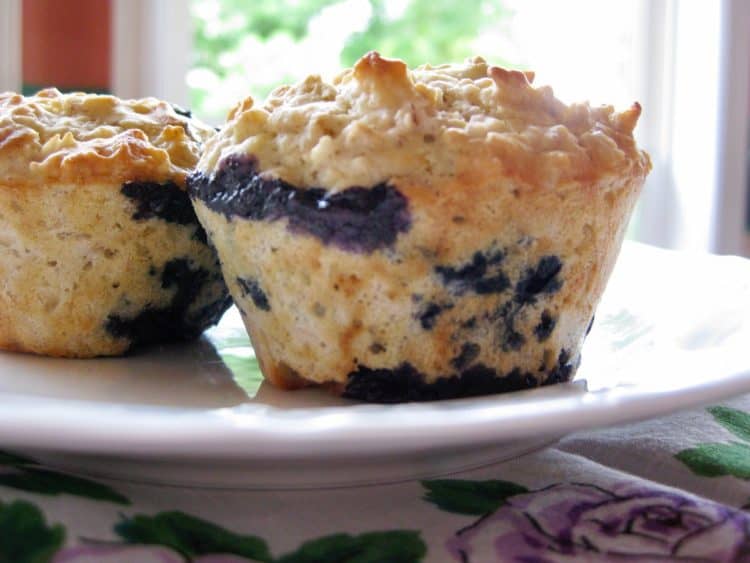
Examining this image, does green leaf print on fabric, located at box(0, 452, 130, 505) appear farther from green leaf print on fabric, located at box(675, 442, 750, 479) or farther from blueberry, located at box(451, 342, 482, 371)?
green leaf print on fabric, located at box(675, 442, 750, 479)

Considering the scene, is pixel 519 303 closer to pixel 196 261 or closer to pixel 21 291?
pixel 196 261

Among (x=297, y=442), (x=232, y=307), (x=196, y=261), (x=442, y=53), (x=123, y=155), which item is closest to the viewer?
(x=297, y=442)

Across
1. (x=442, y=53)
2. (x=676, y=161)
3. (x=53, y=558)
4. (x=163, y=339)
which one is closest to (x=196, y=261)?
(x=163, y=339)

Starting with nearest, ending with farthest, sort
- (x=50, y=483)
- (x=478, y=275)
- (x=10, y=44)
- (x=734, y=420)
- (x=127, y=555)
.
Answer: (x=127, y=555) < (x=50, y=483) < (x=478, y=275) < (x=734, y=420) < (x=10, y=44)

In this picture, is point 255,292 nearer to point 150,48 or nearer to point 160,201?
point 160,201

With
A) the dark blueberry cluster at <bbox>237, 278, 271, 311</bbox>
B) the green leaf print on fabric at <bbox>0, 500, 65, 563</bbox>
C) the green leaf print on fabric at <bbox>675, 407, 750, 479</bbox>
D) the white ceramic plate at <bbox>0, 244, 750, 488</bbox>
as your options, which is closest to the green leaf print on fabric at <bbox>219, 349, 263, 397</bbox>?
the white ceramic plate at <bbox>0, 244, 750, 488</bbox>

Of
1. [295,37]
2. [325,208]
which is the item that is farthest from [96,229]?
[295,37]

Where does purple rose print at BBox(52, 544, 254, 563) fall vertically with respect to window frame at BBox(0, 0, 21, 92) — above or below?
below

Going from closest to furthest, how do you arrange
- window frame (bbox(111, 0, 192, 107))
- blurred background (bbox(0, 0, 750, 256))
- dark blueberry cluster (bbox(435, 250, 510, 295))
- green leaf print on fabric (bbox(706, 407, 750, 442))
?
dark blueberry cluster (bbox(435, 250, 510, 295)), green leaf print on fabric (bbox(706, 407, 750, 442)), window frame (bbox(111, 0, 192, 107)), blurred background (bbox(0, 0, 750, 256))
